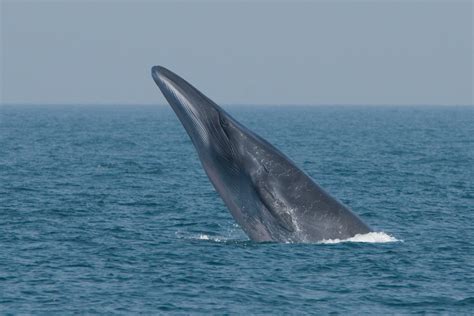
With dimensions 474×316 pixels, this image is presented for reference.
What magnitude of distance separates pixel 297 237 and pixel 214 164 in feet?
11.6

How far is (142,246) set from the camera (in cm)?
3388

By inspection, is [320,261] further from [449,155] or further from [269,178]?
[449,155]

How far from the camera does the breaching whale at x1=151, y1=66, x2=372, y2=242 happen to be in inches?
1056

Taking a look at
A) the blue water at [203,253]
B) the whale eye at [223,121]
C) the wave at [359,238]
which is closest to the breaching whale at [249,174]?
the whale eye at [223,121]

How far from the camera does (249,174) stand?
27266mm

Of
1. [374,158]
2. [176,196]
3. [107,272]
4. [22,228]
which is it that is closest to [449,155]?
[374,158]

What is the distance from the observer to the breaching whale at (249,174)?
2683 centimetres

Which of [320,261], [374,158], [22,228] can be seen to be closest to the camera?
[320,261]

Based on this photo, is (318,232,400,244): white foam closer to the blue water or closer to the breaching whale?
the blue water

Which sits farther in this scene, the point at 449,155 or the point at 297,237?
the point at 449,155
